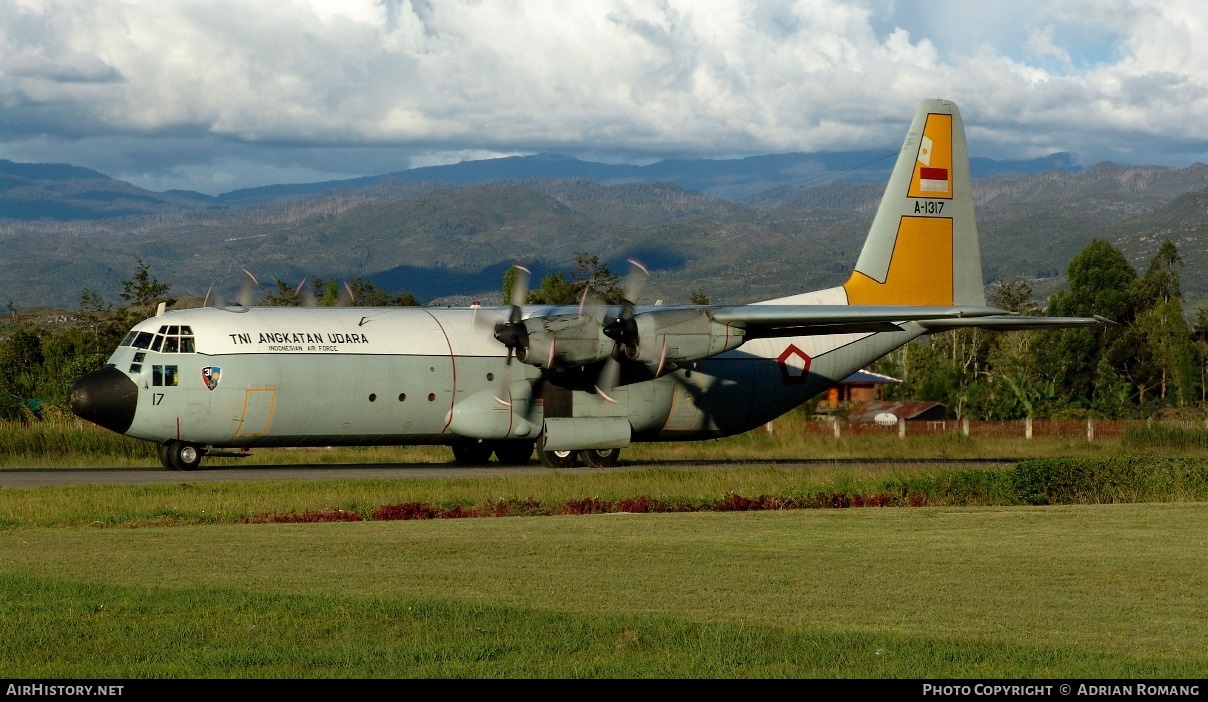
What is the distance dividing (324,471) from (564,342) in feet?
19.8

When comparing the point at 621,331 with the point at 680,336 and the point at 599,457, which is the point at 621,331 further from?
the point at 599,457

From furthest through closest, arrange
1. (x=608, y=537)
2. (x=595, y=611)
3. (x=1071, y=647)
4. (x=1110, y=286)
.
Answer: (x=1110, y=286), (x=608, y=537), (x=595, y=611), (x=1071, y=647)

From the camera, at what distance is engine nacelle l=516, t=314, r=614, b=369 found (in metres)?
30.2

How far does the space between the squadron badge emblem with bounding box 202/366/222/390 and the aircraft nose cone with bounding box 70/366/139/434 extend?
138 centimetres

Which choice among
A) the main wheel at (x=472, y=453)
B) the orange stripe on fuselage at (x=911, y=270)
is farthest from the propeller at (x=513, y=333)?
the orange stripe on fuselage at (x=911, y=270)

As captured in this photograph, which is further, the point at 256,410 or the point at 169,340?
the point at 256,410

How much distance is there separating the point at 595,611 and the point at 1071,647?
3.85m

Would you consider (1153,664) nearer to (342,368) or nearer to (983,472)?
(983,472)

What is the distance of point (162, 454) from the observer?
30000 mm

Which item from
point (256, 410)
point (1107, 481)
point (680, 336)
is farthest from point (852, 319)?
point (256, 410)

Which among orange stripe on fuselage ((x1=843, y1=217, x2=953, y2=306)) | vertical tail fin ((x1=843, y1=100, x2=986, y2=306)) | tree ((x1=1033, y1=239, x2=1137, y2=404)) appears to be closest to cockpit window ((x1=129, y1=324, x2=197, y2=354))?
vertical tail fin ((x1=843, y1=100, x2=986, y2=306))

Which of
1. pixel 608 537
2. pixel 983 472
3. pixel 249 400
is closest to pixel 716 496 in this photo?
pixel 983 472

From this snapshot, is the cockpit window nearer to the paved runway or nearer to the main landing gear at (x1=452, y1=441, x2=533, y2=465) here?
the paved runway

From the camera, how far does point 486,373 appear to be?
31.7 metres
